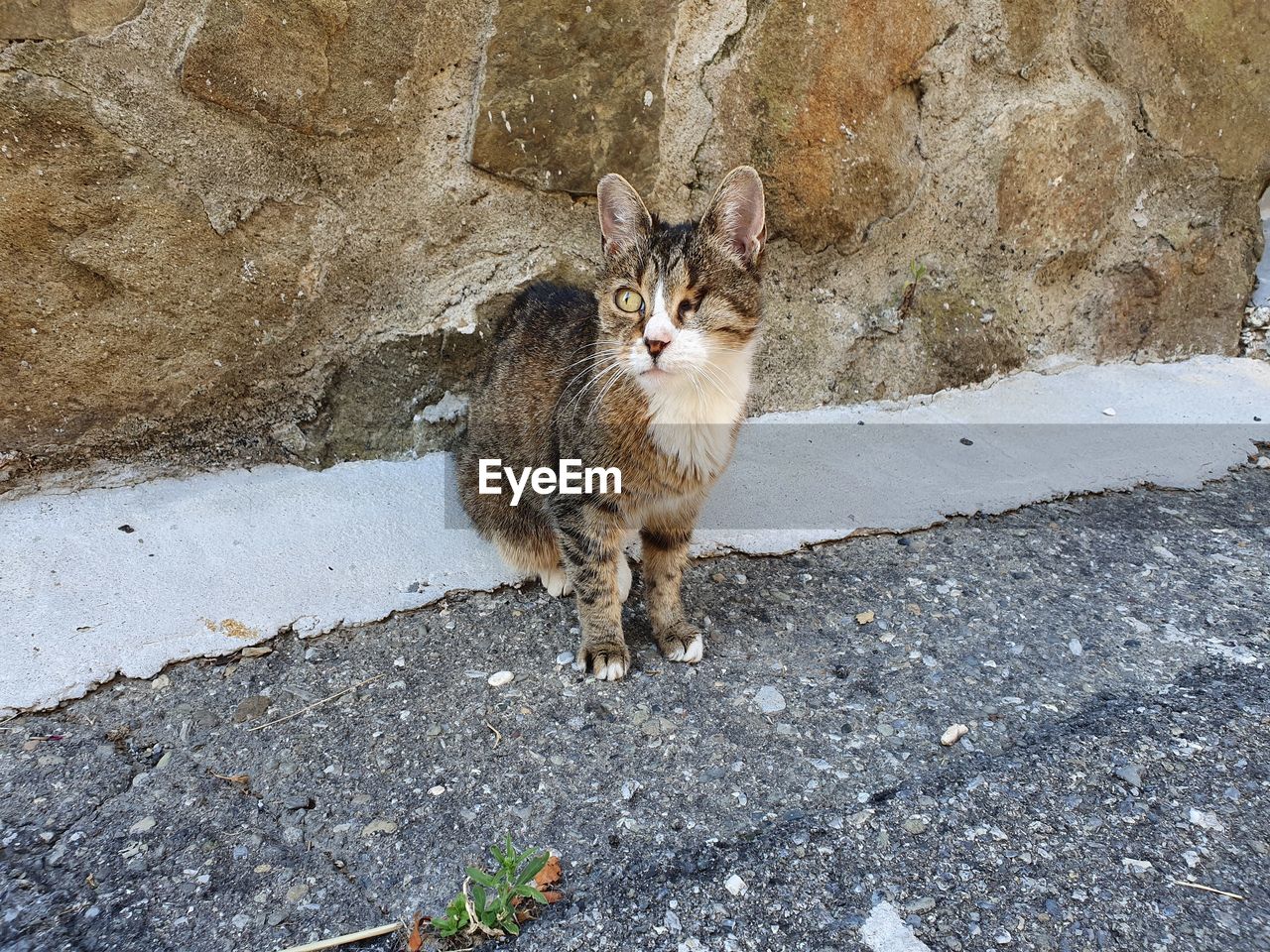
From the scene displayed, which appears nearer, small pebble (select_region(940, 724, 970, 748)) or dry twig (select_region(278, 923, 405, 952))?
dry twig (select_region(278, 923, 405, 952))

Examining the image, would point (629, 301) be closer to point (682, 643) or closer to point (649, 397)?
point (649, 397)

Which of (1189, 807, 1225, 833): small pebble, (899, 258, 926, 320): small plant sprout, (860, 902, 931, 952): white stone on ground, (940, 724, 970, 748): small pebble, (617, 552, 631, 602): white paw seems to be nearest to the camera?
(860, 902, 931, 952): white stone on ground

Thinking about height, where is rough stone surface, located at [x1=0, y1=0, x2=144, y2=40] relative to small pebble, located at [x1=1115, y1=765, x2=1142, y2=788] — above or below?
above

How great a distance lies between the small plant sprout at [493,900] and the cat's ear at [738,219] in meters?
1.55

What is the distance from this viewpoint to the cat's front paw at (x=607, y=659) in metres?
2.31

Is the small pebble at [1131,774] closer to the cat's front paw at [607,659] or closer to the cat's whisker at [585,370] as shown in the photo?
the cat's front paw at [607,659]

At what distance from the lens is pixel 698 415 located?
A: 2.33 meters

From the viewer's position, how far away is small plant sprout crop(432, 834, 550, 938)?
1.58 metres

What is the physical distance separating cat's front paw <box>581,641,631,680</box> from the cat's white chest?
51cm

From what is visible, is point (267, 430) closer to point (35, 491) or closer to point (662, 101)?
point (35, 491)

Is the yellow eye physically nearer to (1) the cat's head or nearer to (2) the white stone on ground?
(1) the cat's head

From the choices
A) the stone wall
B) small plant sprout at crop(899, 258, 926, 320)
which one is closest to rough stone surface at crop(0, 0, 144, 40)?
the stone wall

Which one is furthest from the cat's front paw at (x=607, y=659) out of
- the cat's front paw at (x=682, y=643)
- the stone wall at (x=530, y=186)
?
the stone wall at (x=530, y=186)

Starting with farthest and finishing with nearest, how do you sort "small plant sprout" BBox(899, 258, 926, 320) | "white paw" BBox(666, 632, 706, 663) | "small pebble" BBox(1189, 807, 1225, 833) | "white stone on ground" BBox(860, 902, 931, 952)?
"small plant sprout" BBox(899, 258, 926, 320), "white paw" BBox(666, 632, 706, 663), "small pebble" BBox(1189, 807, 1225, 833), "white stone on ground" BBox(860, 902, 931, 952)
